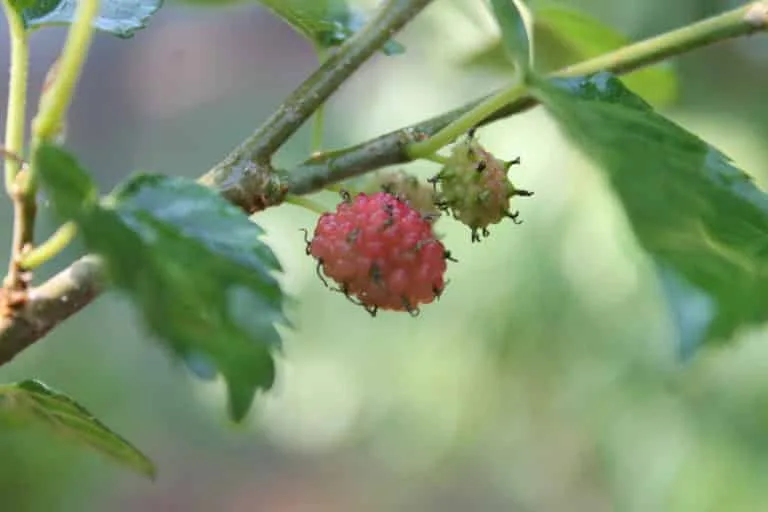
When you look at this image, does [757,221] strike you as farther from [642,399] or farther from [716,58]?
[716,58]

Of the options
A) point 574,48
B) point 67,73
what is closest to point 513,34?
point 67,73

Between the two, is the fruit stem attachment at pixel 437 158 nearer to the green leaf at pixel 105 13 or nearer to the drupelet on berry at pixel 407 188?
the drupelet on berry at pixel 407 188

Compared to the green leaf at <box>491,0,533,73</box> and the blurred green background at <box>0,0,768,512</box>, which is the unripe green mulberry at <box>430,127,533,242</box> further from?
the blurred green background at <box>0,0,768,512</box>

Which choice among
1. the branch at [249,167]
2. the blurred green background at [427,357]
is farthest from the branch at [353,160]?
the blurred green background at [427,357]

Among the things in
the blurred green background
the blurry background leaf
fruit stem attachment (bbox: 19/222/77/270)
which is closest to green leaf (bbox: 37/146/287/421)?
fruit stem attachment (bbox: 19/222/77/270)

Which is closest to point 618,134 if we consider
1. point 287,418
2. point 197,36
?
point 287,418
